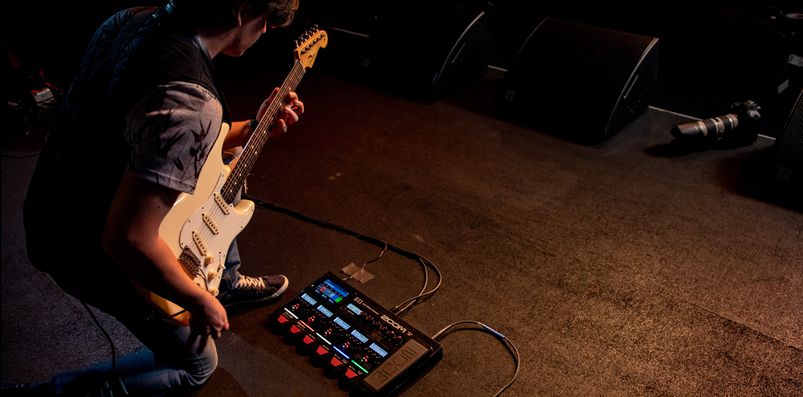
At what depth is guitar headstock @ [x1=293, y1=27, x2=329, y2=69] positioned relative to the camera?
1887mm

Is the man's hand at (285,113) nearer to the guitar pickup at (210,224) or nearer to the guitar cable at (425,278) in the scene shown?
the guitar pickup at (210,224)

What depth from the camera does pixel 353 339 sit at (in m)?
1.78

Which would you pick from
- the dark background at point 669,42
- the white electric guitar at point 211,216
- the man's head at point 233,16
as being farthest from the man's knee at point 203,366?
the dark background at point 669,42

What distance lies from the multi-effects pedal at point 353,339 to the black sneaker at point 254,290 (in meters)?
0.10

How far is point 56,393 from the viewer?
1.57m

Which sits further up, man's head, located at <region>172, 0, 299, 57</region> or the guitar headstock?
man's head, located at <region>172, 0, 299, 57</region>

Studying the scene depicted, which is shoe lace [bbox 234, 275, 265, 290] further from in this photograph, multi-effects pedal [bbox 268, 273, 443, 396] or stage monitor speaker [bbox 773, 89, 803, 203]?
stage monitor speaker [bbox 773, 89, 803, 203]

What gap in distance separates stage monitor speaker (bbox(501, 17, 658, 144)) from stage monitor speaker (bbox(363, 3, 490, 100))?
0.37m

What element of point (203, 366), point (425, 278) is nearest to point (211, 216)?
point (203, 366)

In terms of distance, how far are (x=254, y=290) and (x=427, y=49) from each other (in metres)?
1.92

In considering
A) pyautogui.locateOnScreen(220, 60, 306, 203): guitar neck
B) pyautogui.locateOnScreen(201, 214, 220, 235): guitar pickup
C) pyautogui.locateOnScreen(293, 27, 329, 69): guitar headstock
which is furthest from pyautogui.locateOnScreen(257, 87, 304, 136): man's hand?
pyautogui.locateOnScreen(201, 214, 220, 235): guitar pickup

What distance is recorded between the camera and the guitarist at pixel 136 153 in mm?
1094

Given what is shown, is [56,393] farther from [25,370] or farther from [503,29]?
[503,29]

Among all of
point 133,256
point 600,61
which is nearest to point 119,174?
point 133,256
